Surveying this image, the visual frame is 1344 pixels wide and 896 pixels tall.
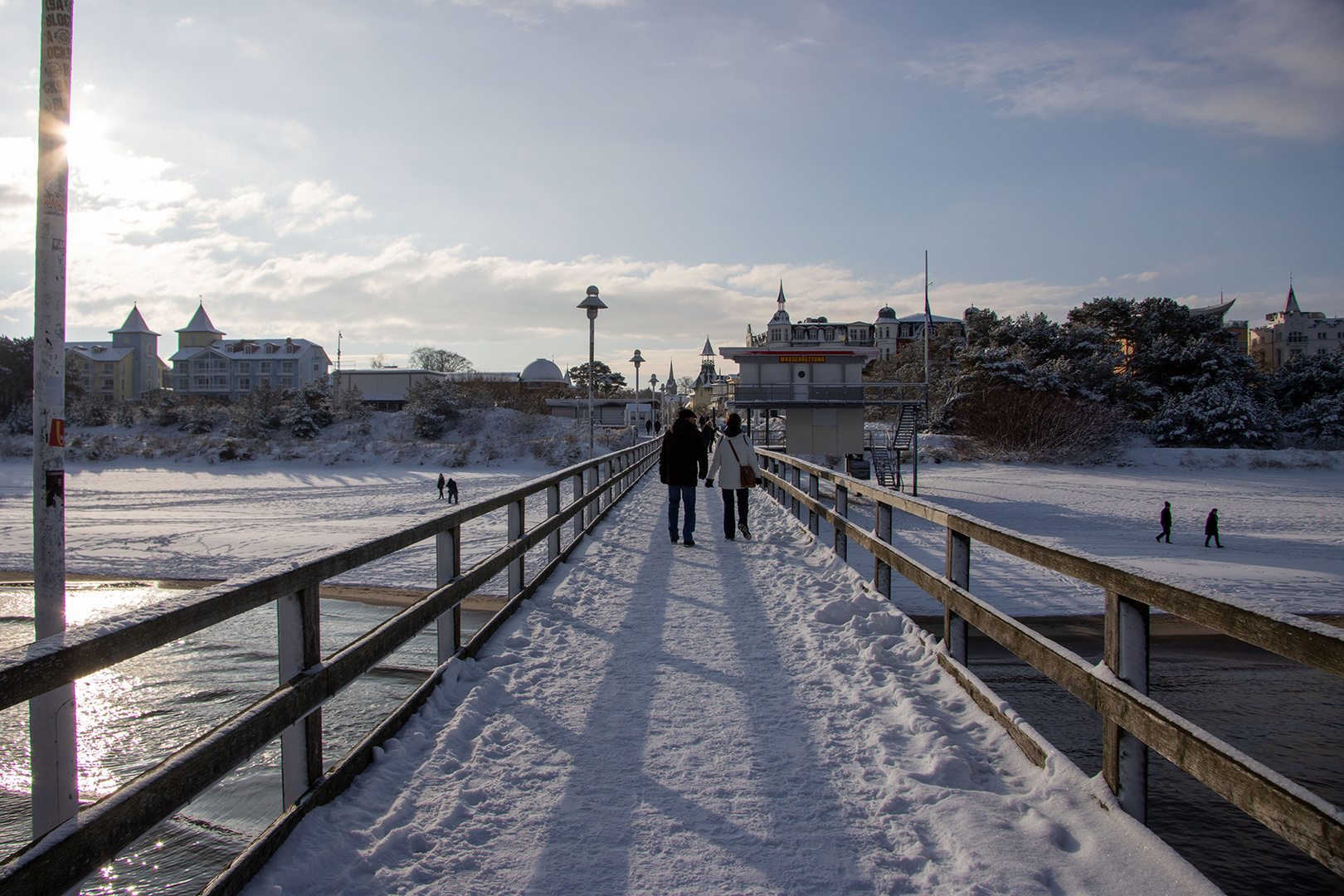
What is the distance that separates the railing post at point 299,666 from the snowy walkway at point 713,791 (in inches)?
6.2

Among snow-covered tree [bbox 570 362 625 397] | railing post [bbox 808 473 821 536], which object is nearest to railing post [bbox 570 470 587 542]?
railing post [bbox 808 473 821 536]

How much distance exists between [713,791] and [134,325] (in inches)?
5100

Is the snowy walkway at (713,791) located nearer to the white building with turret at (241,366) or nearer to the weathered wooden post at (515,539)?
the weathered wooden post at (515,539)

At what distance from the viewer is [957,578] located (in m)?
4.73

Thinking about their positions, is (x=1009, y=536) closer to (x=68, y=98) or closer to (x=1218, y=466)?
(x=68, y=98)

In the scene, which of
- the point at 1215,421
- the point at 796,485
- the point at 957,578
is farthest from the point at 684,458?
the point at 1215,421

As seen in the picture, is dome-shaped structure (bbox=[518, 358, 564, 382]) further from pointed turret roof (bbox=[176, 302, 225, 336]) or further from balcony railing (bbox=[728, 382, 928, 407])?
balcony railing (bbox=[728, 382, 928, 407])

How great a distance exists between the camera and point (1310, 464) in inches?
1614

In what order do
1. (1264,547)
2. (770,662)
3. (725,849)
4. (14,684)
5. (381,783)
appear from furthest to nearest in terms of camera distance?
1. (1264,547)
2. (770,662)
3. (381,783)
4. (725,849)
5. (14,684)

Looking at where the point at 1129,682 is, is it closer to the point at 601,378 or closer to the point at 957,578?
the point at 957,578

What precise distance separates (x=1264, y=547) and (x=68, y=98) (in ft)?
80.2

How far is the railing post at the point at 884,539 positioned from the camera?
6379 millimetres

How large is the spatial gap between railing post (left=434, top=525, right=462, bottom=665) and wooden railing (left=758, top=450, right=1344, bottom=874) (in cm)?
305

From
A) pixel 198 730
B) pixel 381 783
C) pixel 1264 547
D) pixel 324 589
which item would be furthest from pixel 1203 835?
pixel 1264 547
